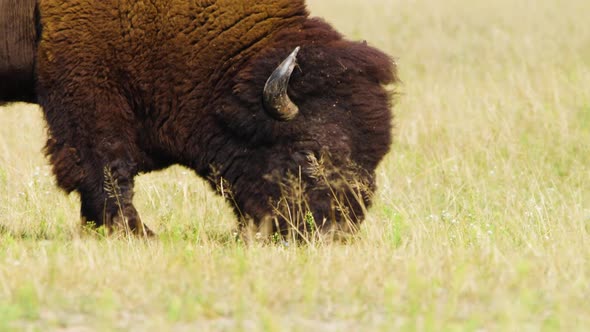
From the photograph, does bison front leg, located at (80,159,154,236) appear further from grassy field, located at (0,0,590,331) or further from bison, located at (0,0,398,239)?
grassy field, located at (0,0,590,331)

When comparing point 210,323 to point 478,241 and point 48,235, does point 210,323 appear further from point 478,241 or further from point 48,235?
point 48,235

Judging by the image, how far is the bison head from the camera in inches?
249

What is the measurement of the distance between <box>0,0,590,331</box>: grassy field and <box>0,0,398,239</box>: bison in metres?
0.39

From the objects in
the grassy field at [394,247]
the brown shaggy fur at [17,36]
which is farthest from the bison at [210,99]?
the grassy field at [394,247]

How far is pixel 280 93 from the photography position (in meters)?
6.26

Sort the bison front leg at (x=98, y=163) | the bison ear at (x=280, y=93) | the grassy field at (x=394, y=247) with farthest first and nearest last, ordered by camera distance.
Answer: the bison front leg at (x=98, y=163) → the bison ear at (x=280, y=93) → the grassy field at (x=394, y=247)

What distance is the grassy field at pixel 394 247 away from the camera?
14.8ft

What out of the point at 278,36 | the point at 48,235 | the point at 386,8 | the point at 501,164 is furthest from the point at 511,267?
the point at 386,8

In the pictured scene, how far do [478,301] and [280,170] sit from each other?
2.06 m

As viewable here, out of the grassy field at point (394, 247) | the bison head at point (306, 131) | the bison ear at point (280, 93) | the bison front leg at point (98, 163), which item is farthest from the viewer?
the bison front leg at point (98, 163)

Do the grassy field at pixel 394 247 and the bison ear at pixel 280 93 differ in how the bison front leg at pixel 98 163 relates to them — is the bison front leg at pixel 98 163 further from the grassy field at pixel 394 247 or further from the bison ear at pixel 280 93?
the bison ear at pixel 280 93

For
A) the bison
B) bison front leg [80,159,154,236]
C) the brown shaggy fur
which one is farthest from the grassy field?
the brown shaggy fur

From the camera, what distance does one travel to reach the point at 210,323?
439cm

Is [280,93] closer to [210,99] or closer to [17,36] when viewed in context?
[210,99]
